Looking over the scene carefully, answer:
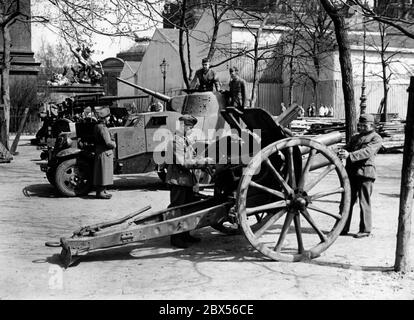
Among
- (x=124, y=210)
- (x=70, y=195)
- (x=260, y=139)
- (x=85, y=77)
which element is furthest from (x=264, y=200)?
(x=85, y=77)

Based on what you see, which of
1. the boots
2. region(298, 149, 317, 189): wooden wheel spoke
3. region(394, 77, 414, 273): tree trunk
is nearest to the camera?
region(394, 77, 414, 273): tree trunk

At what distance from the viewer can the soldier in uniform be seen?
7.15 meters

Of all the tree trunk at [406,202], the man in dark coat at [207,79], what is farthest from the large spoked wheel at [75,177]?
the tree trunk at [406,202]

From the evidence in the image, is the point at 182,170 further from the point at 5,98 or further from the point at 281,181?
the point at 5,98

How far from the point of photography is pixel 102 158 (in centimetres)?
1173

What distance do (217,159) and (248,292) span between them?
2.19 meters

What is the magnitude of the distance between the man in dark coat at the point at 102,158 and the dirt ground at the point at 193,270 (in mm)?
1998

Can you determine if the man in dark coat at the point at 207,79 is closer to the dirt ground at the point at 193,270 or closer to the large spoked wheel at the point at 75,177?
the large spoked wheel at the point at 75,177

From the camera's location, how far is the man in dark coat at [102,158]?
38.4ft

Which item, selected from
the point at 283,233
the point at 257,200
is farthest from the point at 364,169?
the point at 283,233

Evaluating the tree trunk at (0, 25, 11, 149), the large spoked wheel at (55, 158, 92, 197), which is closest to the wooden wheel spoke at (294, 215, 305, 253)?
the large spoked wheel at (55, 158, 92, 197)

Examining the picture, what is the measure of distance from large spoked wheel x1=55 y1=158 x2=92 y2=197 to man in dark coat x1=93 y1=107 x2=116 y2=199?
1.47ft

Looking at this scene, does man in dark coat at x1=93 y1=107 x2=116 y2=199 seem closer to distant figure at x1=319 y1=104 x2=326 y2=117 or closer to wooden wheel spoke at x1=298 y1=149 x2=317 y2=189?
wooden wheel spoke at x1=298 y1=149 x2=317 y2=189

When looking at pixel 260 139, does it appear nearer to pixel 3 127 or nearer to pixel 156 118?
pixel 156 118
